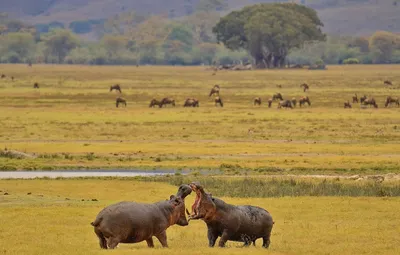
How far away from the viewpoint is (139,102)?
70.2 meters

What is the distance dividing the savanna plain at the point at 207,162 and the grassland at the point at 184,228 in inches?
1.0

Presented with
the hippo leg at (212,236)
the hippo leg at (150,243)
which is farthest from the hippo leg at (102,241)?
the hippo leg at (212,236)

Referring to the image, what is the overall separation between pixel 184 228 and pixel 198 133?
2624cm

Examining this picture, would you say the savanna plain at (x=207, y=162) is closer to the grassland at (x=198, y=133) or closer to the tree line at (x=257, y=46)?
the grassland at (x=198, y=133)

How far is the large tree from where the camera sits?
453 feet

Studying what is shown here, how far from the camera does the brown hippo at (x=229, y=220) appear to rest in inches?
651

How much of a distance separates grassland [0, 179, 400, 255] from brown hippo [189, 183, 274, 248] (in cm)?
24

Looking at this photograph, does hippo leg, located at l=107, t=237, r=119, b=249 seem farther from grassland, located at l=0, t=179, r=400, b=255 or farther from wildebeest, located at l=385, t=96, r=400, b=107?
wildebeest, located at l=385, t=96, r=400, b=107

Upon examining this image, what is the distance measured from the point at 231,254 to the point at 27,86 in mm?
75367

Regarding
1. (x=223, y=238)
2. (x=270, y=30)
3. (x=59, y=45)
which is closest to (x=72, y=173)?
(x=223, y=238)

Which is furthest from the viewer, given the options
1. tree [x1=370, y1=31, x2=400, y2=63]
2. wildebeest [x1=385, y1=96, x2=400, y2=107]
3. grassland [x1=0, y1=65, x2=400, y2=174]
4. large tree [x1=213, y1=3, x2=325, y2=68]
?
tree [x1=370, y1=31, x2=400, y2=63]

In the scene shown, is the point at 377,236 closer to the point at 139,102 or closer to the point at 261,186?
the point at 261,186

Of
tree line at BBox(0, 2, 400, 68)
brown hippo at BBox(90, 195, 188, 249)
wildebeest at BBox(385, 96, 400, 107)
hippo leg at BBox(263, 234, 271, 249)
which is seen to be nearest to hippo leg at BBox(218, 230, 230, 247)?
brown hippo at BBox(90, 195, 188, 249)

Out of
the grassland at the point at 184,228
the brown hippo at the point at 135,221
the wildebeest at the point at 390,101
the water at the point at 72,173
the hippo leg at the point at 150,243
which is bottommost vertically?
the wildebeest at the point at 390,101
